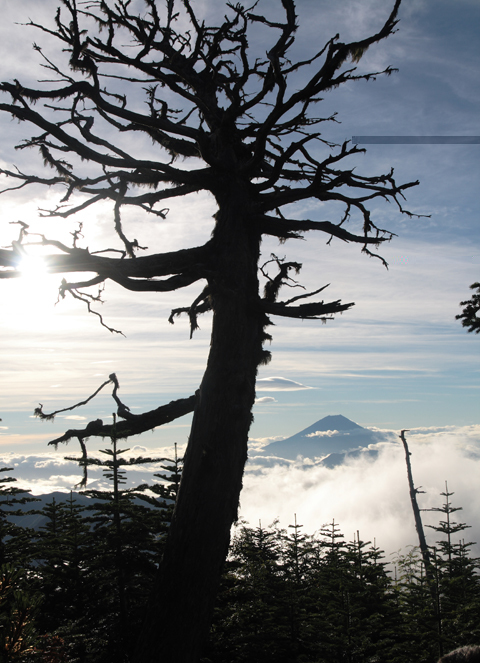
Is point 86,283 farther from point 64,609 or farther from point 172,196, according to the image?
point 64,609

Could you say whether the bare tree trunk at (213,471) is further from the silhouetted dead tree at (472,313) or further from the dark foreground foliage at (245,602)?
the silhouetted dead tree at (472,313)

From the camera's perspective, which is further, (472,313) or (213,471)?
(472,313)

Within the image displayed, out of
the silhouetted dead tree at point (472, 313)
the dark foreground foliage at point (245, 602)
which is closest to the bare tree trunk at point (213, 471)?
the dark foreground foliage at point (245, 602)

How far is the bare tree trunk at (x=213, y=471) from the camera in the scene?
4180mm

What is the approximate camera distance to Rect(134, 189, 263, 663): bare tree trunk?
418cm

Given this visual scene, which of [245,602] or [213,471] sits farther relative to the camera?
[245,602]

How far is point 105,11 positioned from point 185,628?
28.9 ft

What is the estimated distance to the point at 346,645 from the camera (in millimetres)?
7508

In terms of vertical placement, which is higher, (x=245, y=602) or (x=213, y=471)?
(x=213, y=471)

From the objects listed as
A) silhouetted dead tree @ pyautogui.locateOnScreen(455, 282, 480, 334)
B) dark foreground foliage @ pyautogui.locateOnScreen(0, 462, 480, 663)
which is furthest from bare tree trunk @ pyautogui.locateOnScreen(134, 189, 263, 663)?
silhouetted dead tree @ pyautogui.locateOnScreen(455, 282, 480, 334)

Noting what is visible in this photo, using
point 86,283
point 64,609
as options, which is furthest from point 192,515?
point 64,609

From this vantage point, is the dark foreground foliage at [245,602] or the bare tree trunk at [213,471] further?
the dark foreground foliage at [245,602]

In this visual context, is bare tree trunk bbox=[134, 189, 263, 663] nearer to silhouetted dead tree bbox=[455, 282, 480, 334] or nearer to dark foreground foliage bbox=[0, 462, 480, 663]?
dark foreground foliage bbox=[0, 462, 480, 663]

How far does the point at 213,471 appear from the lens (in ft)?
15.3
